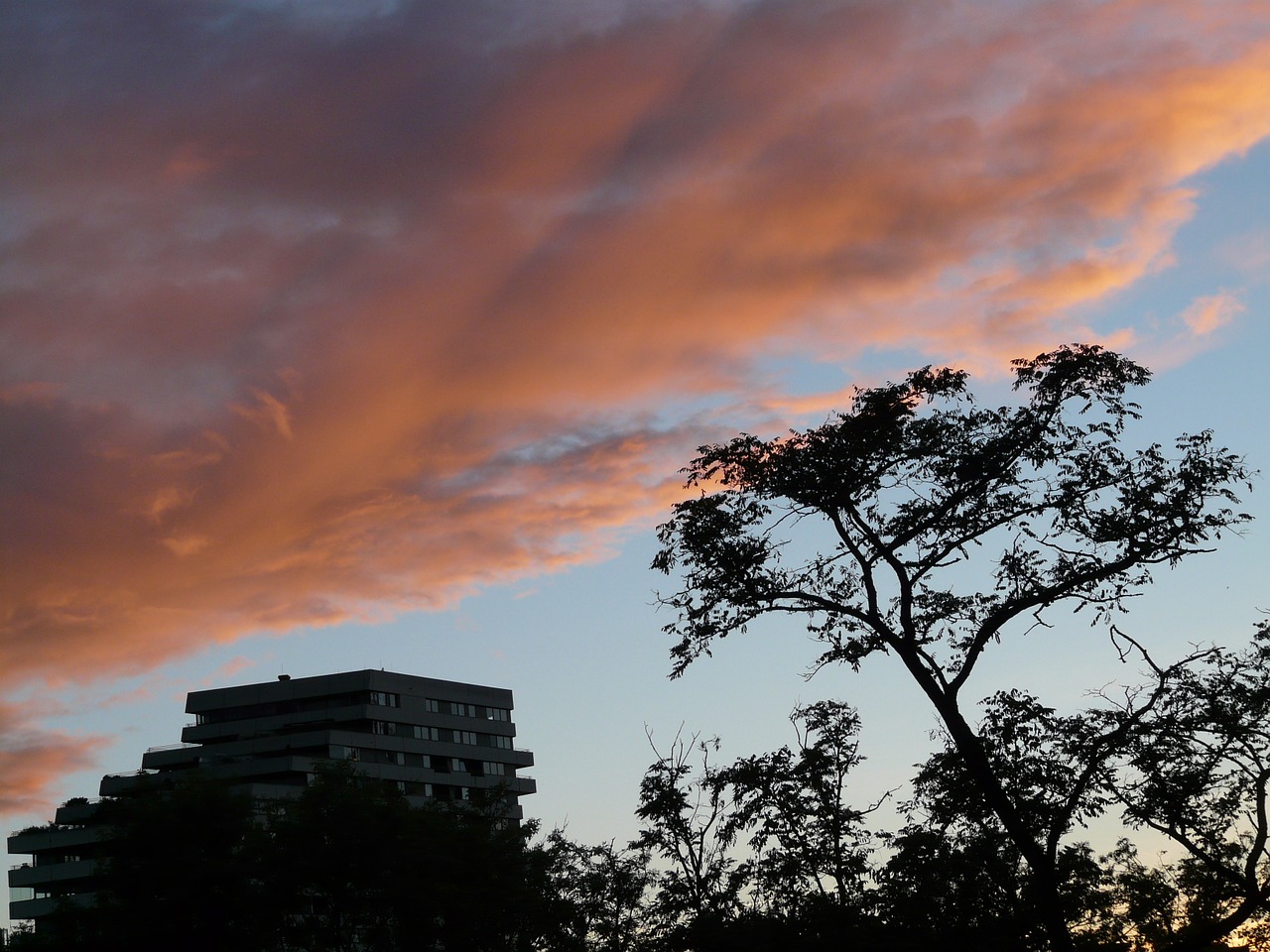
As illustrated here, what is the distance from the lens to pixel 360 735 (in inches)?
5113

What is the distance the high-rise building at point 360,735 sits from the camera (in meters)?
119

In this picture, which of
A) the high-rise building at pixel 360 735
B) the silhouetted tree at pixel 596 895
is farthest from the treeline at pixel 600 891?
the high-rise building at pixel 360 735

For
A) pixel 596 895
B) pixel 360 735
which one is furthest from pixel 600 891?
pixel 360 735

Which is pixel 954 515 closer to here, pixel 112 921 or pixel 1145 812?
pixel 1145 812

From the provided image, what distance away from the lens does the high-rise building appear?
119163 millimetres

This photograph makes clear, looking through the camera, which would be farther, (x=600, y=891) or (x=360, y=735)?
(x=360, y=735)

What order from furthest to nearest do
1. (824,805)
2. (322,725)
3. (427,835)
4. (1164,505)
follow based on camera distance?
(322,725) → (427,835) → (824,805) → (1164,505)

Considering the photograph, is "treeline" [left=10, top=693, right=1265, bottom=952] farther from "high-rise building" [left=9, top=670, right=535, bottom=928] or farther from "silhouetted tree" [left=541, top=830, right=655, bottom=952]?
"high-rise building" [left=9, top=670, right=535, bottom=928]

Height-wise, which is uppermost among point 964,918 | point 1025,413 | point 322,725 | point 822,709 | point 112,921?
point 322,725

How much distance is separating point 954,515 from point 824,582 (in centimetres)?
320

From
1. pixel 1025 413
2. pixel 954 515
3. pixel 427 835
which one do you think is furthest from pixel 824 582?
pixel 427 835

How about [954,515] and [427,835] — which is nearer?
[954,515]

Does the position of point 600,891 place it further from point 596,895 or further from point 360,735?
point 360,735

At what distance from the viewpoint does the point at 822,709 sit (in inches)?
A: 1425
